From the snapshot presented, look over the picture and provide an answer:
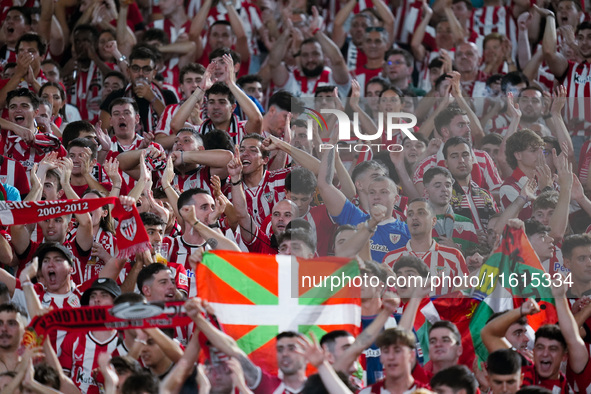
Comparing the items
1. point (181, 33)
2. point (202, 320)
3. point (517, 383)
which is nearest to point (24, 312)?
point (202, 320)

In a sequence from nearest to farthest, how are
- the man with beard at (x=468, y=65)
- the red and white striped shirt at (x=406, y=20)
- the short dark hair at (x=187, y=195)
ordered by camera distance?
the short dark hair at (x=187, y=195), the man with beard at (x=468, y=65), the red and white striped shirt at (x=406, y=20)

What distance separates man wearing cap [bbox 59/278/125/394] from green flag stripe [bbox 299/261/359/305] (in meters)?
1.39

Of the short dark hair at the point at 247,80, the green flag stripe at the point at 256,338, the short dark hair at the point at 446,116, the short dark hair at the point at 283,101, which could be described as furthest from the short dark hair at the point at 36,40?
the green flag stripe at the point at 256,338

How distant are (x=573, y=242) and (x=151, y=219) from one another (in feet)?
11.0

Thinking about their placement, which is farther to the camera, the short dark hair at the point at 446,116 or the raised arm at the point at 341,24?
the raised arm at the point at 341,24

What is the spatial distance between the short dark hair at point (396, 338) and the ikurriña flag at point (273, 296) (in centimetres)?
62

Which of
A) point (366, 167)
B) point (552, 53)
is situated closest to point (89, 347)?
point (366, 167)

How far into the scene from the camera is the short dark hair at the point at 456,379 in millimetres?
7715

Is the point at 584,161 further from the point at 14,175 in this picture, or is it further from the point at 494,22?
the point at 14,175

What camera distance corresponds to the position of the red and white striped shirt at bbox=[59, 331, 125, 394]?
28.7 feet

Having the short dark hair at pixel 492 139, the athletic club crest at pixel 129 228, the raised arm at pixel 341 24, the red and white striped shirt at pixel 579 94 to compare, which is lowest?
the athletic club crest at pixel 129 228

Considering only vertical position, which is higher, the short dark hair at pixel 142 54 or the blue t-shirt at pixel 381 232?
the short dark hair at pixel 142 54

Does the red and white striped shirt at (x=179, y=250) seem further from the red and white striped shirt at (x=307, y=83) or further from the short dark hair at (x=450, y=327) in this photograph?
the red and white striped shirt at (x=307, y=83)

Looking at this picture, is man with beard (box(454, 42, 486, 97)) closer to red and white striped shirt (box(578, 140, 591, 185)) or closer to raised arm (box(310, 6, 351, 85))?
raised arm (box(310, 6, 351, 85))
